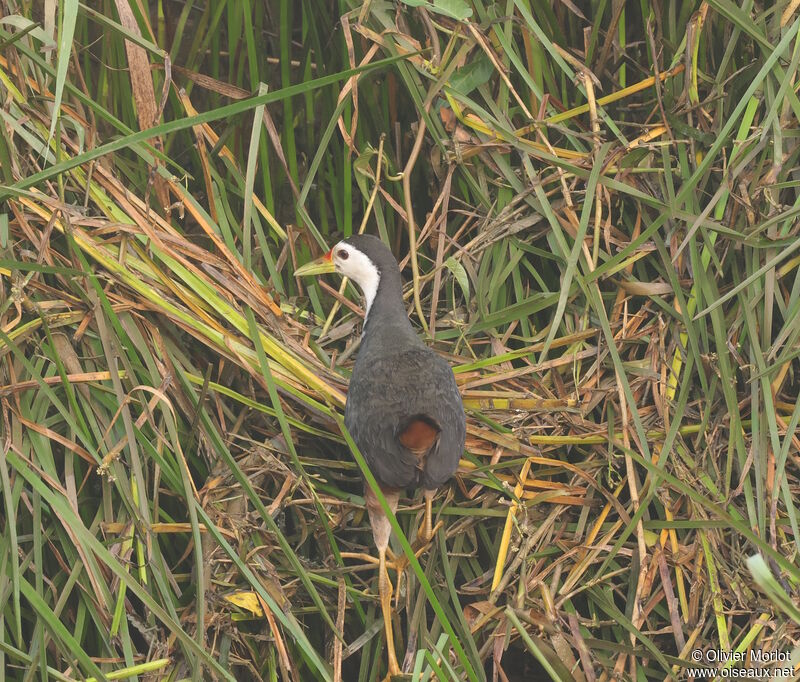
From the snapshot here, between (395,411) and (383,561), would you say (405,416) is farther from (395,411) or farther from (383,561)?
(383,561)

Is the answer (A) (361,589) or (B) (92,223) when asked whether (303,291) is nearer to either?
(B) (92,223)

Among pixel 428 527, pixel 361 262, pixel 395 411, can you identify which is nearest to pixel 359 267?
pixel 361 262

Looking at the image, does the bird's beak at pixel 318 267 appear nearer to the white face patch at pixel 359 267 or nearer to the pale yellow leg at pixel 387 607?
the white face patch at pixel 359 267

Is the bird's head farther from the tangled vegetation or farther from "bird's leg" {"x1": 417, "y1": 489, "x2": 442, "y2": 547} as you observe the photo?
"bird's leg" {"x1": 417, "y1": 489, "x2": 442, "y2": 547}

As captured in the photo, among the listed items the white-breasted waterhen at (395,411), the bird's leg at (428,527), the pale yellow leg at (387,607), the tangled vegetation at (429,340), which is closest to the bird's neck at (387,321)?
the white-breasted waterhen at (395,411)

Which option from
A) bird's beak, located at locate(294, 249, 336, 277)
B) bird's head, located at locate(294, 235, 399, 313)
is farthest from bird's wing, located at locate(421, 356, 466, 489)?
bird's beak, located at locate(294, 249, 336, 277)

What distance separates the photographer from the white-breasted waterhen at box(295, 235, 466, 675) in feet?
7.13

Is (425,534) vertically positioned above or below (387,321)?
below

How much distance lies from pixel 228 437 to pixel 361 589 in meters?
0.49

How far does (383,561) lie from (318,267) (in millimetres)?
805

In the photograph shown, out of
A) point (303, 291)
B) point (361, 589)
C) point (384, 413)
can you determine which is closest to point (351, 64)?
point (303, 291)

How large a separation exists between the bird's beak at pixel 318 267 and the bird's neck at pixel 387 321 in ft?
0.49

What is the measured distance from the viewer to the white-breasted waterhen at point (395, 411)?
217 cm

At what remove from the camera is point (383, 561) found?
2330 millimetres
